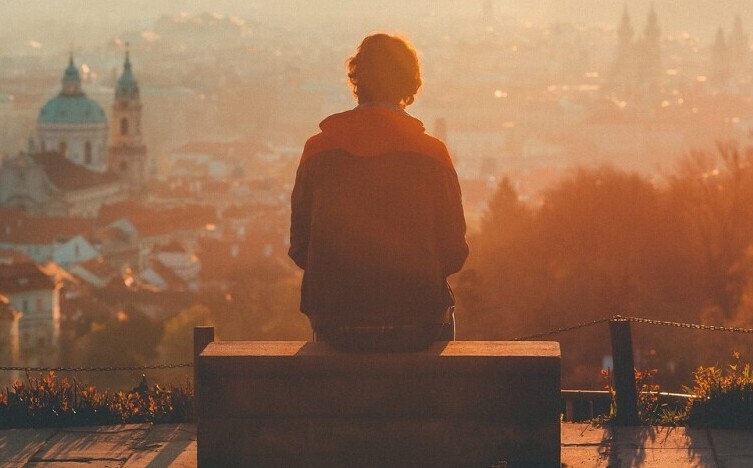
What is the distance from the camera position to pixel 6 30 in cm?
19088

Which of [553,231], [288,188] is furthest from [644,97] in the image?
[553,231]

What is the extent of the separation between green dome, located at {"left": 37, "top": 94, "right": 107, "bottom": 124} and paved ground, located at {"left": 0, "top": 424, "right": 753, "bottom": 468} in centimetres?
11559

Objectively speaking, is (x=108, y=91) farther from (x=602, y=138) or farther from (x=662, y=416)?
(x=662, y=416)

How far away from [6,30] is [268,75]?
2486cm

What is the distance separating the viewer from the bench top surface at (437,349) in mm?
5398

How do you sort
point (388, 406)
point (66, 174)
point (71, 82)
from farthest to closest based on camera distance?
point (71, 82), point (66, 174), point (388, 406)

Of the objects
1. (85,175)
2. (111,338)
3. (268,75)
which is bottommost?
(111,338)

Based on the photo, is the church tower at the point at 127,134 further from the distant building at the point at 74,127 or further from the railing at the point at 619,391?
the railing at the point at 619,391

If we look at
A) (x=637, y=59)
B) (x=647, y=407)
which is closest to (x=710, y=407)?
(x=647, y=407)

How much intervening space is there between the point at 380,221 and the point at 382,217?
0.04 ft

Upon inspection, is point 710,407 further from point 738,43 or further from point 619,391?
point 738,43

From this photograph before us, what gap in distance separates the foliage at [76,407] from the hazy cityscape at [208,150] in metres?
16.3

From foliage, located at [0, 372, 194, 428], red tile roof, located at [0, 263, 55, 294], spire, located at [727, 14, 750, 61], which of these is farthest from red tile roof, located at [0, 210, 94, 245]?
spire, located at [727, 14, 750, 61]

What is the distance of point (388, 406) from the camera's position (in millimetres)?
5402
